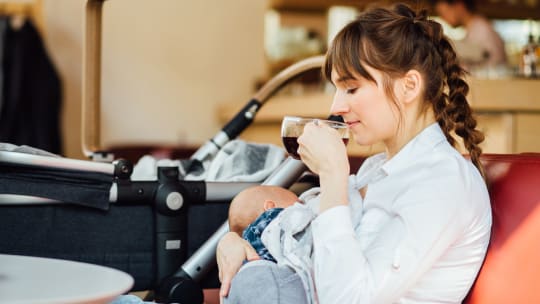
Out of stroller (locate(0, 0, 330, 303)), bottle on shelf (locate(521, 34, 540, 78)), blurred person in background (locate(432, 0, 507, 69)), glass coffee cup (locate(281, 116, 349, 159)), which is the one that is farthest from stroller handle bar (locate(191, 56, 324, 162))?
blurred person in background (locate(432, 0, 507, 69))

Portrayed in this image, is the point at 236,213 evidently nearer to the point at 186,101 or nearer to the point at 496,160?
the point at 496,160

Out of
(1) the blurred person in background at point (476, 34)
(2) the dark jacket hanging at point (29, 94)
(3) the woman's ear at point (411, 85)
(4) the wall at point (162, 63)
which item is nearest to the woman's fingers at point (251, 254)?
(3) the woman's ear at point (411, 85)

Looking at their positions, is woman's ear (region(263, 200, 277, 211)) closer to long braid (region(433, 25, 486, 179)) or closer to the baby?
the baby

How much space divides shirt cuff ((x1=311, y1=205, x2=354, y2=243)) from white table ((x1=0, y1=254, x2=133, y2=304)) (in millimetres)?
313

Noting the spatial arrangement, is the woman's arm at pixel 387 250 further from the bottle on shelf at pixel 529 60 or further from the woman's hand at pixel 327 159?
the bottle on shelf at pixel 529 60

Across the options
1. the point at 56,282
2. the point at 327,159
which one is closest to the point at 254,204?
the point at 327,159

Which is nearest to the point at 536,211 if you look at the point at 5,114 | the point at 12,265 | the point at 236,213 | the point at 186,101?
the point at 236,213

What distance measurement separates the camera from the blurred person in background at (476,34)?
3930 millimetres

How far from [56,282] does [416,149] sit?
24.9 inches

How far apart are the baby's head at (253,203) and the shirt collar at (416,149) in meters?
0.42

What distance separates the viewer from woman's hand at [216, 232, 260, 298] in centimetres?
148

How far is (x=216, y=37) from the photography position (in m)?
6.32

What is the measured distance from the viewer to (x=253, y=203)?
1758 mm

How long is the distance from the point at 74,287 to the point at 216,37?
5374 millimetres
